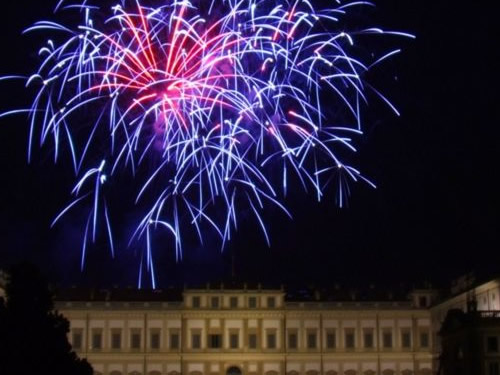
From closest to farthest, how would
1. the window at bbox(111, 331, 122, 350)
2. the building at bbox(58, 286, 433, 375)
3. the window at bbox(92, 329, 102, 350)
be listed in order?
the window at bbox(92, 329, 102, 350)
the building at bbox(58, 286, 433, 375)
the window at bbox(111, 331, 122, 350)

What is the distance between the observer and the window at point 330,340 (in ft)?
290

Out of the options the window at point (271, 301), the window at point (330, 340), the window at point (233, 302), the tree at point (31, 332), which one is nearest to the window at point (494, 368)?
the tree at point (31, 332)

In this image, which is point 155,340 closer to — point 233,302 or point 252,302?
point 233,302

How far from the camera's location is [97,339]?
285 feet

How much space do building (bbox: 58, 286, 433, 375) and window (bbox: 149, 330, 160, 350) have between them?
83 mm

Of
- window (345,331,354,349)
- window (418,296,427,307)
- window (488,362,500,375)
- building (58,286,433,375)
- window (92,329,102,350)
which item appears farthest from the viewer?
window (418,296,427,307)

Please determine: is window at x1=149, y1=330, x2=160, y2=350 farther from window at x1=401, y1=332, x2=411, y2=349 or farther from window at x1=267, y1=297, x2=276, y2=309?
window at x1=401, y1=332, x2=411, y2=349

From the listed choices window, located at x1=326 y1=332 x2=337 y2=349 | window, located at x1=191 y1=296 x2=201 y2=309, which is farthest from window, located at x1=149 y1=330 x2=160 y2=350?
window, located at x1=326 y1=332 x2=337 y2=349

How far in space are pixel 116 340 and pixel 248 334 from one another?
1096 centimetres

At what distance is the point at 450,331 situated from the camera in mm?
61375

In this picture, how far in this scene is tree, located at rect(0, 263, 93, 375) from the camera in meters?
35.6

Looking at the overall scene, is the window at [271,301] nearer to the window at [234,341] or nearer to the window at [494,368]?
the window at [234,341]

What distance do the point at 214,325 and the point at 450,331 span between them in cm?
3020

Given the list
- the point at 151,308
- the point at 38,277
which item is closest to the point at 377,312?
the point at 151,308
